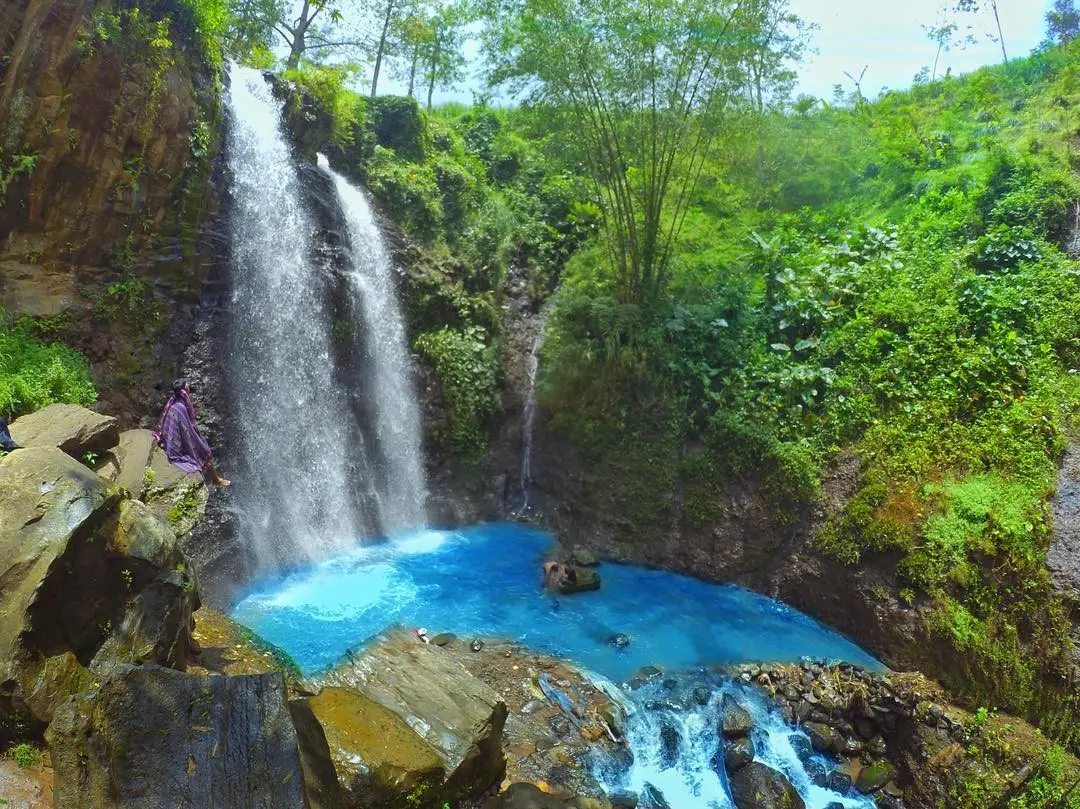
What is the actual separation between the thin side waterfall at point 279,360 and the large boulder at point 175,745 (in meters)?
6.27

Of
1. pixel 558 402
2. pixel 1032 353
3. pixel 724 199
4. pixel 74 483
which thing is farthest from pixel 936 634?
pixel 724 199

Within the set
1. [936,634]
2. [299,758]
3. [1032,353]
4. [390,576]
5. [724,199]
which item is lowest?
[390,576]

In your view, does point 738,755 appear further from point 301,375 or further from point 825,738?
point 301,375

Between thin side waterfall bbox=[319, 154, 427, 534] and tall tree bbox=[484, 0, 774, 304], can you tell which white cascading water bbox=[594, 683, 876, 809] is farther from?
tall tree bbox=[484, 0, 774, 304]

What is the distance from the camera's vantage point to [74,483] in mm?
4891

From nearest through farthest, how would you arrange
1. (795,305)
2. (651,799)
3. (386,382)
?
(651,799), (795,305), (386,382)

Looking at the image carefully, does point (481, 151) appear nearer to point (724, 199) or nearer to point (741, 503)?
point (724, 199)

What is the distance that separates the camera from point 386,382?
12398mm

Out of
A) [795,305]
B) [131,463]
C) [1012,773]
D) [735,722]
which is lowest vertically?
[735,722]

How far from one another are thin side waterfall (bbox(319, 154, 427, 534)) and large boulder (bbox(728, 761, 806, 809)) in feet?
23.6

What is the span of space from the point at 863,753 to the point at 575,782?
→ 3225mm

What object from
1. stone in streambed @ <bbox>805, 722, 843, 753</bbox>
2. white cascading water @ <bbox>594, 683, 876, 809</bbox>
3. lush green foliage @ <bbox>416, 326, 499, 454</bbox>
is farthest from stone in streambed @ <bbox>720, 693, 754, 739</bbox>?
lush green foliage @ <bbox>416, 326, 499, 454</bbox>

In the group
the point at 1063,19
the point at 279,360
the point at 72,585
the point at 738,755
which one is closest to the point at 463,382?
the point at 279,360

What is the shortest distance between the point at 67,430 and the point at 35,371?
225 centimetres
